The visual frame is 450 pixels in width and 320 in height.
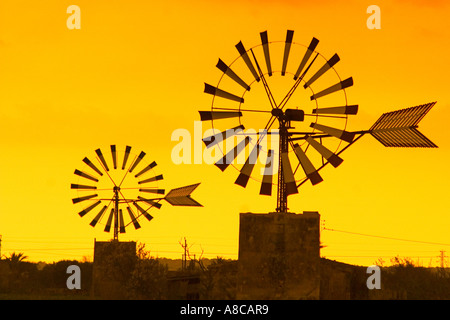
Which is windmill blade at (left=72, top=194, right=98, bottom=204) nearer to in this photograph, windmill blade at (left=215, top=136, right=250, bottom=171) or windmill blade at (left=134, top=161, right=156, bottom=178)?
windmill blade at (left=134, top=161, right=156, bottom=178)

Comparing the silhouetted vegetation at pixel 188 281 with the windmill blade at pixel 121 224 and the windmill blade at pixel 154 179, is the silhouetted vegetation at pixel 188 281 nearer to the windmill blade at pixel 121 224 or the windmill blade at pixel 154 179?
the windmill blade at pixel 121 224

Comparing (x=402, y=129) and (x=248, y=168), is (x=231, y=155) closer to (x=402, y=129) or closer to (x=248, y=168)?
(x=248, y=168)

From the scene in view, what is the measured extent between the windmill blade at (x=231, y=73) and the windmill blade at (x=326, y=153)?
9.30ft

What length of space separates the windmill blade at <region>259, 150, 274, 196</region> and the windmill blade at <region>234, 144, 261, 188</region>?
0.45 m

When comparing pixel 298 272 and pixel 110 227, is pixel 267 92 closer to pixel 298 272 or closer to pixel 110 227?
pixel 298 272

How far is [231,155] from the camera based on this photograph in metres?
36.4

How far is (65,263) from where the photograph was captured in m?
87.0

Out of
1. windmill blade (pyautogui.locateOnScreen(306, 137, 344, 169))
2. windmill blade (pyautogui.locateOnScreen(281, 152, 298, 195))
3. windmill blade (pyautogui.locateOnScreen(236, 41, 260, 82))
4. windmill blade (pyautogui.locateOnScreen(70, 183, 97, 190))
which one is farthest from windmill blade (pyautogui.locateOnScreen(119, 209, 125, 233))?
windmill blade (pyautogui.locateOnScreen(281, 152, 298, 195))

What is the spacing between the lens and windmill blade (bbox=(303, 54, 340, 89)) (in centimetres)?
3688

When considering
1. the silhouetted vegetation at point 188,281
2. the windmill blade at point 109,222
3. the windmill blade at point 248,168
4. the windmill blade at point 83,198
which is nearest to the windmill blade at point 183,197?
the silhouetted vegetation at point 188,281

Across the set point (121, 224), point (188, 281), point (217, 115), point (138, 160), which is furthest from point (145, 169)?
point (217, 115)

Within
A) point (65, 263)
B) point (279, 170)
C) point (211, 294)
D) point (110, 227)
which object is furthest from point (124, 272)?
point (65, 263)

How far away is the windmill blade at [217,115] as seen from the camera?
3720 centimetres
